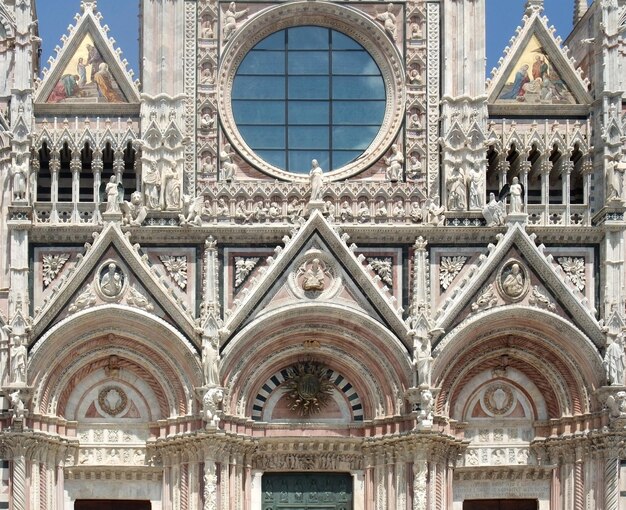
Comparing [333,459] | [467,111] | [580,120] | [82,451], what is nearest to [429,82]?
[467,111]

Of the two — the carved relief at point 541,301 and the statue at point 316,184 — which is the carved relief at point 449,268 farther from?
the statue at point 316,184

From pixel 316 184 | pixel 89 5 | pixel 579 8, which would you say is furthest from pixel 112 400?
pixel 579 8

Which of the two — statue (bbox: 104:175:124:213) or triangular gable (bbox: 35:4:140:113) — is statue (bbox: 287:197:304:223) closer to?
statue (bbox: 104:175:124:213)

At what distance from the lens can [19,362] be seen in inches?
1069

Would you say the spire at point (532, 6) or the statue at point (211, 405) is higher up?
the spire at point (532, 6)

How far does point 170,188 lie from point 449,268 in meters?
5.02

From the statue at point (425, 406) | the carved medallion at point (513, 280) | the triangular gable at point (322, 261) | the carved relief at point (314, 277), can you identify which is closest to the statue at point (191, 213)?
the triangular gable at point (322, 261)

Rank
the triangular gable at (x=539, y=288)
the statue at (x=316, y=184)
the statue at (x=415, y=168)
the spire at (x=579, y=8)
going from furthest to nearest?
the spire at (x=579, y=8), the statue at (x=415, y=168), the statue at (x=316, y=184), the triangular gable at (x=539, y=288)

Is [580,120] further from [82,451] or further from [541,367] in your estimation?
[82,451]

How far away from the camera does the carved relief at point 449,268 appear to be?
28250mm

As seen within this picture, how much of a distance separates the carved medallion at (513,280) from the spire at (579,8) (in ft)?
19.7

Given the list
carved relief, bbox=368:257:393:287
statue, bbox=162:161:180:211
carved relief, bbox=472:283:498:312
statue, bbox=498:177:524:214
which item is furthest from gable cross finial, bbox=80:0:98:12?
carved relief, bbox=472:283:498:312

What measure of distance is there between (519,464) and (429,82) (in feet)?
22.8

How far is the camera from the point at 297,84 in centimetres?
2969
